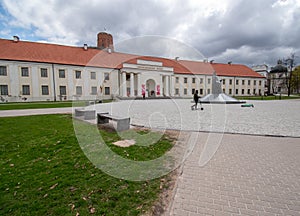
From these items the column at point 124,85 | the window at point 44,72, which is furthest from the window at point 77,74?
the column at point 124,85

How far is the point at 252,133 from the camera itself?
6.08 metres

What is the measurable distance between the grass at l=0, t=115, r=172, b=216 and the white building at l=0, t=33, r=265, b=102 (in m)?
23.2

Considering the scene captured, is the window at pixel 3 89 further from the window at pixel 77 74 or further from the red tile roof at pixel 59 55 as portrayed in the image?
the window at pixel 77 74

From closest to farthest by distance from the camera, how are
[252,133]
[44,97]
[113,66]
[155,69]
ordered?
[252,133] < [44,97] < [113,66] < [155,69]

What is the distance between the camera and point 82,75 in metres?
33.8

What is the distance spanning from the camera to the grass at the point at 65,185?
7.16 feet

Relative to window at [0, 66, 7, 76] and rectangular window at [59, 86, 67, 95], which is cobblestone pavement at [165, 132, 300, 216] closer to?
rectangular window at [59, 86, 67, 95]

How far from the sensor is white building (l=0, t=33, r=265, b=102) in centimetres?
2780

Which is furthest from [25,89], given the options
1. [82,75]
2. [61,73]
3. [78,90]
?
[82,75]

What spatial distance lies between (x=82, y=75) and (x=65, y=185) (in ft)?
113

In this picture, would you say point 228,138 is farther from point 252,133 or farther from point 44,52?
point 44,52

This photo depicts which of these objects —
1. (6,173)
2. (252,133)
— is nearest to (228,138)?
(252,133)

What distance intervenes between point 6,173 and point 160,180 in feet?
9.73

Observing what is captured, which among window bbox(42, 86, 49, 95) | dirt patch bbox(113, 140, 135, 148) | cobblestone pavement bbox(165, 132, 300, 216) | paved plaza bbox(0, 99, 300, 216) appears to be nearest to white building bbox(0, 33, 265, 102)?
window bbox(42, 86, 49, 95)
